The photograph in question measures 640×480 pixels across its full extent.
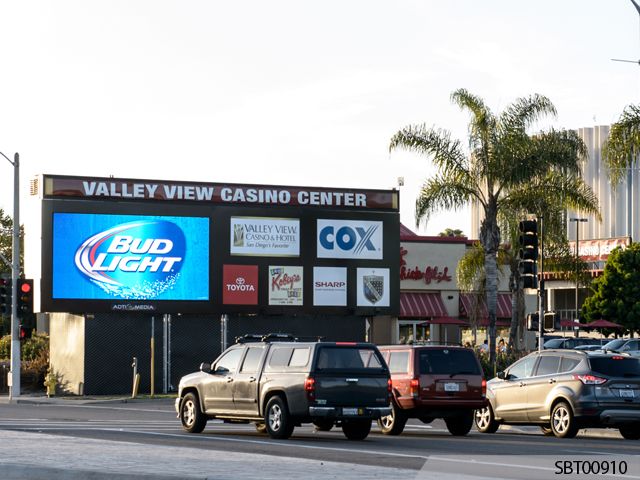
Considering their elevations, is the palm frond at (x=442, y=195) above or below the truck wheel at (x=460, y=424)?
above

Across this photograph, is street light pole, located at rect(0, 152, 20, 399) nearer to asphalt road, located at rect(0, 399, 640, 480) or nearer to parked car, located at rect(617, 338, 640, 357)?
asphalt road, located at rect(0, 399, 640, 480)

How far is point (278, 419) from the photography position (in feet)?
81.6

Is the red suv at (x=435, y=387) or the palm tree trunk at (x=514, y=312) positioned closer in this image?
the red suv at (x=435, y=387)

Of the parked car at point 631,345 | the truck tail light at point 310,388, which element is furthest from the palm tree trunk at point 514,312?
the truck tail light at point 310,388

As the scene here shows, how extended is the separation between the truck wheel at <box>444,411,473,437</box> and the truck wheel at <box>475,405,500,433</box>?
39.5 inches

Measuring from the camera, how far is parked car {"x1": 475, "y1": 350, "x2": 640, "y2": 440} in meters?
26.1

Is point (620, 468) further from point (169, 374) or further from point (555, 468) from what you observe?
point (169, 374)

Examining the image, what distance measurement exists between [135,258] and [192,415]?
2399 centimetres

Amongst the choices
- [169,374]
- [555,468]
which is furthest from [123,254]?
[555,468]

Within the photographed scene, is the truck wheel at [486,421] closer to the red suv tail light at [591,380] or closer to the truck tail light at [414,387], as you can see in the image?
the truck tail light at [414,387]

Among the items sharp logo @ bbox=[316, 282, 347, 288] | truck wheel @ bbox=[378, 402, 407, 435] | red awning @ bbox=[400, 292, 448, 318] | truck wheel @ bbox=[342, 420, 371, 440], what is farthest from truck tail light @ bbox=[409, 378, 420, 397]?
red awning @ bbox=[400, 292, 448, 318]

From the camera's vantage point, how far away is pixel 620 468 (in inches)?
732

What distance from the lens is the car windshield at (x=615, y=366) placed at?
26500 millimetres

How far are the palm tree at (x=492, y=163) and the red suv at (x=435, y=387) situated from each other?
20.5 metres
